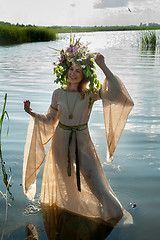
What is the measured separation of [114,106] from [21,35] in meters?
31.1

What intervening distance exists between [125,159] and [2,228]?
7.97 ft

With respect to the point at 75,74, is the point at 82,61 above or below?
above

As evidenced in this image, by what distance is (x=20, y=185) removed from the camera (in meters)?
4.66

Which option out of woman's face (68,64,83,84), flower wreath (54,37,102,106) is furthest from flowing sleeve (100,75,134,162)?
woman's face (68,64,83,84)

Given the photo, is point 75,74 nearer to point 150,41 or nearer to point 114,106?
point 114,106

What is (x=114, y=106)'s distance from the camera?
3664 millimetres

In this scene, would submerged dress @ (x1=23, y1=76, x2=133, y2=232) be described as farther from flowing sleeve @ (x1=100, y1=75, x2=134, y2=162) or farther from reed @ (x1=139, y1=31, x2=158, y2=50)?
reed @ (x1=139, y1=31, x2=158, y2=50)

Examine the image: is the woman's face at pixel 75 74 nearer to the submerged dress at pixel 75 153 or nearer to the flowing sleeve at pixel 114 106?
the submerged dress at pixel 75 153

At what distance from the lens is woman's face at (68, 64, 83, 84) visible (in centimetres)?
349

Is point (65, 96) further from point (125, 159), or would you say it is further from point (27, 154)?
point (125, 159)

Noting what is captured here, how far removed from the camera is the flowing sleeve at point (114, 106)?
351cm

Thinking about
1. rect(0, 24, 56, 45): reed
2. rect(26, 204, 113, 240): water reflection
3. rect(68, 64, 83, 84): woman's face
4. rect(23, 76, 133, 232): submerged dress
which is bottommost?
rect(26, 204, 113, 240): water reflection

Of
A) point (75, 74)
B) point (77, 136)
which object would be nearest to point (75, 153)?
point (77, 136)

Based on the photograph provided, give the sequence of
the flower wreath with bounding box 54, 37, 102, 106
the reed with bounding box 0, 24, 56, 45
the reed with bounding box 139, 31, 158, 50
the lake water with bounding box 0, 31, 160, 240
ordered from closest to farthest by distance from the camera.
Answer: the flower wreath with bounding box 54, 37, 102, 106
the lake water with bounding box 0, 31, 160, 240
the reed with bounding box 139, 31, 158, 50
the reed with bounding box 0, 24, 56, 45
